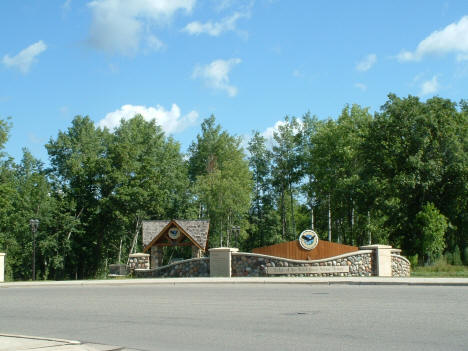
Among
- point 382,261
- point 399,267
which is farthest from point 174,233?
point 399,267

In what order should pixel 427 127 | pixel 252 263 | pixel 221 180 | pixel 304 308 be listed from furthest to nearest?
pixel 221 180
pixel 427 127
pixel 252 263
pixel 304 308

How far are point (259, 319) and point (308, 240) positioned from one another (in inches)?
735

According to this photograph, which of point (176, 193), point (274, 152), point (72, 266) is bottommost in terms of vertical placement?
point (72, 266)

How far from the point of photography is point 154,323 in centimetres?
1066

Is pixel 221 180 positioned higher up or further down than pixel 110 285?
higher up

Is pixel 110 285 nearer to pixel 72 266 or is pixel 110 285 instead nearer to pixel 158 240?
pixel 158 240

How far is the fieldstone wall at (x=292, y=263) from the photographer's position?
26.5 metres

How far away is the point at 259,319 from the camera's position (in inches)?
422

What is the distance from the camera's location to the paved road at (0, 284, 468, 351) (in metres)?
8.23

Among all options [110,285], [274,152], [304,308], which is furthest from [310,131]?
[304,308]

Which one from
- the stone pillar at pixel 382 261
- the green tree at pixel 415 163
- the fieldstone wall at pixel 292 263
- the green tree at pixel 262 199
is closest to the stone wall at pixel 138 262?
the fieldstone wall at pixel 292 263

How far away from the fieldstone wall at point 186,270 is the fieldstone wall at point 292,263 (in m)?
1.58

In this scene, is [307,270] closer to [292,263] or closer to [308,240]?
[292,263]

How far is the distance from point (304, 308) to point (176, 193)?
46738 mm
